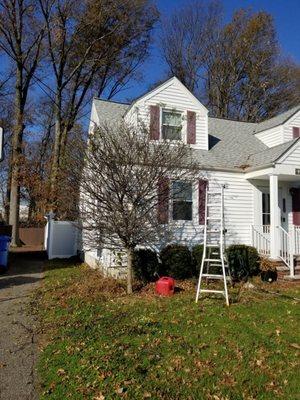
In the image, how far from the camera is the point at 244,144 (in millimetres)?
15594

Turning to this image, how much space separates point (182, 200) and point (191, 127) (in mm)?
3916

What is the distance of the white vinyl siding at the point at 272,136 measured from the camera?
51.9ft

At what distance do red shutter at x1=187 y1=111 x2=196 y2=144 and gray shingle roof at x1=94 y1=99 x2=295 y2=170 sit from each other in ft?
1.48

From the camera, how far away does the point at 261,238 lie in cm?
1315

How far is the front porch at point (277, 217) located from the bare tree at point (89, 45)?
40.5 ft

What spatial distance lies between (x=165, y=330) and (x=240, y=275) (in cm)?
565

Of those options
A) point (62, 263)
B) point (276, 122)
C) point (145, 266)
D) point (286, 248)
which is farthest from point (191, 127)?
point (62, 263)

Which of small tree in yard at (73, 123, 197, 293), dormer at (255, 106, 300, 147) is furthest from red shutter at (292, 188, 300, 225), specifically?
small tree in yard at (73, 123, 197, 293)

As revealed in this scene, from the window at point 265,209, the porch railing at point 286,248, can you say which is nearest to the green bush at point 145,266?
the porch railing at point 286,248

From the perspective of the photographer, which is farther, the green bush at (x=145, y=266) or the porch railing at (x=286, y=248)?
the porch railing at (x=286, y=248)

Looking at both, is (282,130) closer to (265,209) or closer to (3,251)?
(265,209)

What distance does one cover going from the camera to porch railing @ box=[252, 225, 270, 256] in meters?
12.9

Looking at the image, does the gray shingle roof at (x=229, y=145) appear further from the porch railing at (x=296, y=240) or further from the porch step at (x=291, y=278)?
the porch step at (x=291, y=278)

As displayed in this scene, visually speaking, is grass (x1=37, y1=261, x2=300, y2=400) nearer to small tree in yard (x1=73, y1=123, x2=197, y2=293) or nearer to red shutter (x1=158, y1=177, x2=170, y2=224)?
small tree in yard (x1=73, y1=123, x2=197, y2=293)
